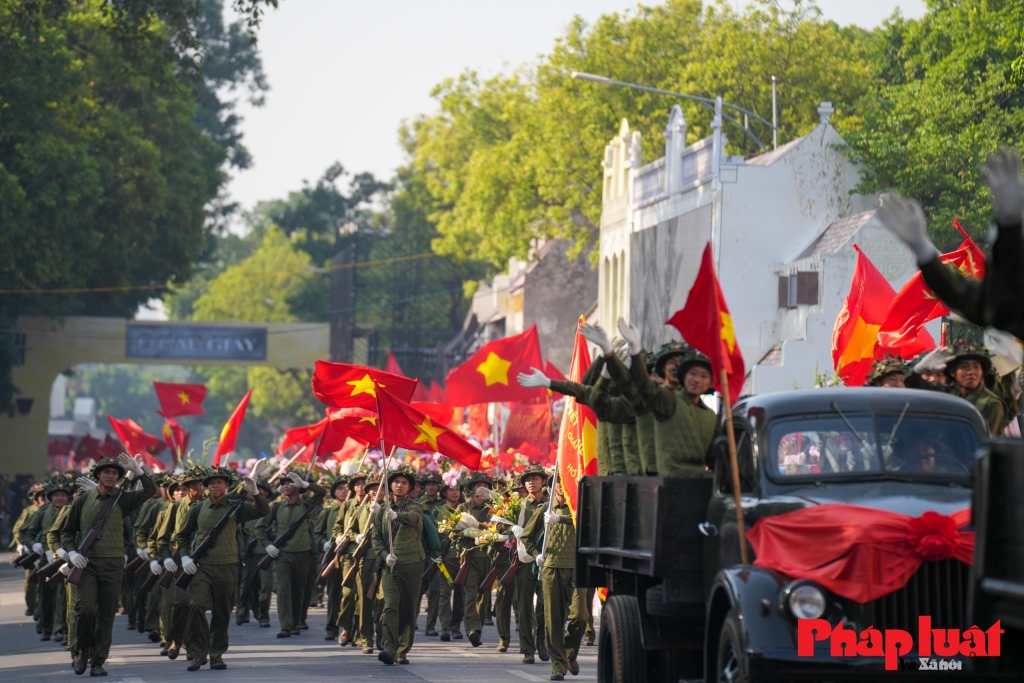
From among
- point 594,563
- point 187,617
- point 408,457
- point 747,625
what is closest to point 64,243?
point 408,457

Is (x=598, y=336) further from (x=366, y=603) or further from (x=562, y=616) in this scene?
(x=366, y=603)

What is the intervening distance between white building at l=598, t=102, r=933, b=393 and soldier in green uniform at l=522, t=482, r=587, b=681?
592 inches

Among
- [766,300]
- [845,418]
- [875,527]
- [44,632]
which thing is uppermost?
[766,300]

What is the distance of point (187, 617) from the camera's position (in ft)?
57.4

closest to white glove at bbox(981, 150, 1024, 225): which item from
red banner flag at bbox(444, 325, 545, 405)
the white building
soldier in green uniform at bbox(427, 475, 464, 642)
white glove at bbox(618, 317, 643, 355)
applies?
white glove at bbox(618, 317, 643, 355)

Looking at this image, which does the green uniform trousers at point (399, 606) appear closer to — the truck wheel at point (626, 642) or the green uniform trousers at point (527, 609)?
the green uniform trousers at point (527, 609)

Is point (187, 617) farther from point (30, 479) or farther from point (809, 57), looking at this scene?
point (30, 479)

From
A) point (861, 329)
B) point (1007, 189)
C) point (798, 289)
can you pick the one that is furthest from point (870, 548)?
point (798, 289)

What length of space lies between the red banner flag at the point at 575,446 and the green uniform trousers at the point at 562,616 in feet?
2.04

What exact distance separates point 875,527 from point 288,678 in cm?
821

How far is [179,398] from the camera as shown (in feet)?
107

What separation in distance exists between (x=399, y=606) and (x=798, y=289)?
1810cm

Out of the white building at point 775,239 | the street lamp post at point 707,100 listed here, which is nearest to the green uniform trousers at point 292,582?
the white building at point 775,239

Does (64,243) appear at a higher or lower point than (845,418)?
higher
